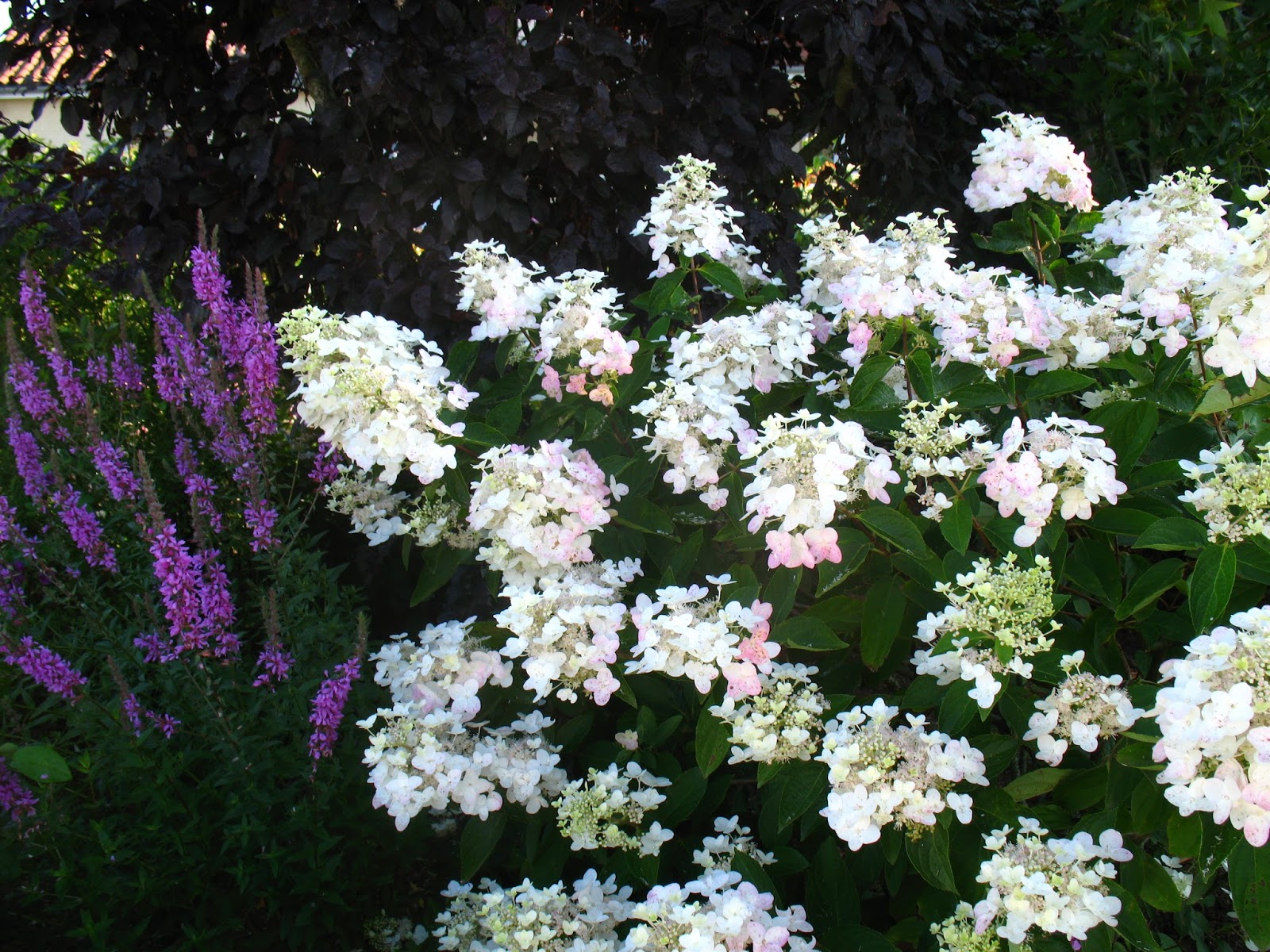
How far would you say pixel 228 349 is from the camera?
8.05 ft

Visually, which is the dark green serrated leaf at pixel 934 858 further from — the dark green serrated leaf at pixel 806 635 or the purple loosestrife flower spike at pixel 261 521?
the purple loosestrife flower spike at pixel 261 521

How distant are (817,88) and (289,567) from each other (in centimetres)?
226

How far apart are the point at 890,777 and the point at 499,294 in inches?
46.5

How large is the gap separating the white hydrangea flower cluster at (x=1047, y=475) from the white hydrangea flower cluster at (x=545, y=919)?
0.88 metres

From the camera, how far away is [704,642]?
1.51 m

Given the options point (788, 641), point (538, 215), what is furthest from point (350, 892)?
point (538, 215)

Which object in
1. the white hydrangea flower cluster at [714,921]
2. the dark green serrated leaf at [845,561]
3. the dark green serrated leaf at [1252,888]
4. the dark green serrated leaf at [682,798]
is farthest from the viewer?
the dark green serrated leaf at [682,798]

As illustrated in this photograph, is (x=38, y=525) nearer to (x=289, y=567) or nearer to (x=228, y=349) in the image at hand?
(x=228, y=349)

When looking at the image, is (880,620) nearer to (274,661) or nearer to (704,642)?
(704,642)

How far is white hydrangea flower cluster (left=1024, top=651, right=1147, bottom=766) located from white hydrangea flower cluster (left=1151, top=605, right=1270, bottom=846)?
172 mm

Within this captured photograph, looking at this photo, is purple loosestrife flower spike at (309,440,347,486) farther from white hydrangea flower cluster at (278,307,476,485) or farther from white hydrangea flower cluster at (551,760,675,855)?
white hydrangea flower cluster at (551,760,675,855)

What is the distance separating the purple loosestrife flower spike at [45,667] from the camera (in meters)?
1.92

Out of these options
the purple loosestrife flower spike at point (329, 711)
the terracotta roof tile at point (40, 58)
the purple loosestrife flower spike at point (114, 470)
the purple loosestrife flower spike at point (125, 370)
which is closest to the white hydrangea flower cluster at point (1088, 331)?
the purple loosestrife flower spike at point (329, 711)

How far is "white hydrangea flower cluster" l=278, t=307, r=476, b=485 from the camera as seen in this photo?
1.69 meters
